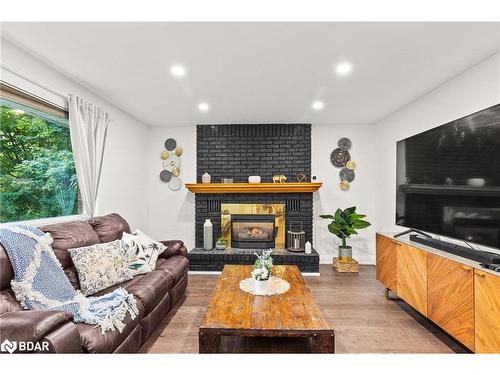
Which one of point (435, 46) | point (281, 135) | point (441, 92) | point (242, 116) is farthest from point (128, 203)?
point (441, 92)

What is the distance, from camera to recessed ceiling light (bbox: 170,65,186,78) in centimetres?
228

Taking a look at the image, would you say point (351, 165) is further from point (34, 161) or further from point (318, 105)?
point (34, 161)

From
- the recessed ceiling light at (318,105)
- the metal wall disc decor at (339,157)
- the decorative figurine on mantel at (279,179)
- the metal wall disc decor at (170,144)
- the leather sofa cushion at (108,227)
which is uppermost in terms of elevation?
the recessed ceiling light at (318,105)

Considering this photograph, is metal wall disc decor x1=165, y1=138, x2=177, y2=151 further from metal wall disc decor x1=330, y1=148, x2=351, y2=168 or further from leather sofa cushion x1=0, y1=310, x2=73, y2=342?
leather sofa cushion x1=0, y1=310, x2=73, y2=342

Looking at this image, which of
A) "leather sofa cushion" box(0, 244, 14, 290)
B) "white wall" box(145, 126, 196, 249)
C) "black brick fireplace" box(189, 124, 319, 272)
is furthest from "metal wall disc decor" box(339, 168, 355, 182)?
"leather sofa cushion" box(0, 244, 14, 290)

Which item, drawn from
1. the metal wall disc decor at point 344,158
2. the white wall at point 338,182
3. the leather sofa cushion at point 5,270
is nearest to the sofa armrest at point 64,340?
the leather sofa cushion at point 5,270

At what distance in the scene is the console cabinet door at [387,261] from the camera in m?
2.67

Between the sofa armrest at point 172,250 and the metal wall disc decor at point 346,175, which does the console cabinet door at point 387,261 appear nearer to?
the metal wall disc decor at point 346,175

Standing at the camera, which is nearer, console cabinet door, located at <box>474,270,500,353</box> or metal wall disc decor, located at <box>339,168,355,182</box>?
console cabinet door, located at <box>474,270,500,353</box>

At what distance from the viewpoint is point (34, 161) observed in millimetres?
2344

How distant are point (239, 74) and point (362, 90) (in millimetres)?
1451

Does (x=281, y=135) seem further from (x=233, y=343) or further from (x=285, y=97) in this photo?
(x=233, y=343)

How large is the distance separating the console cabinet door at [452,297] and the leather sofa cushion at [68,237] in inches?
118

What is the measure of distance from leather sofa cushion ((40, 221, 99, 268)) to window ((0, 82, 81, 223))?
1.23ft
